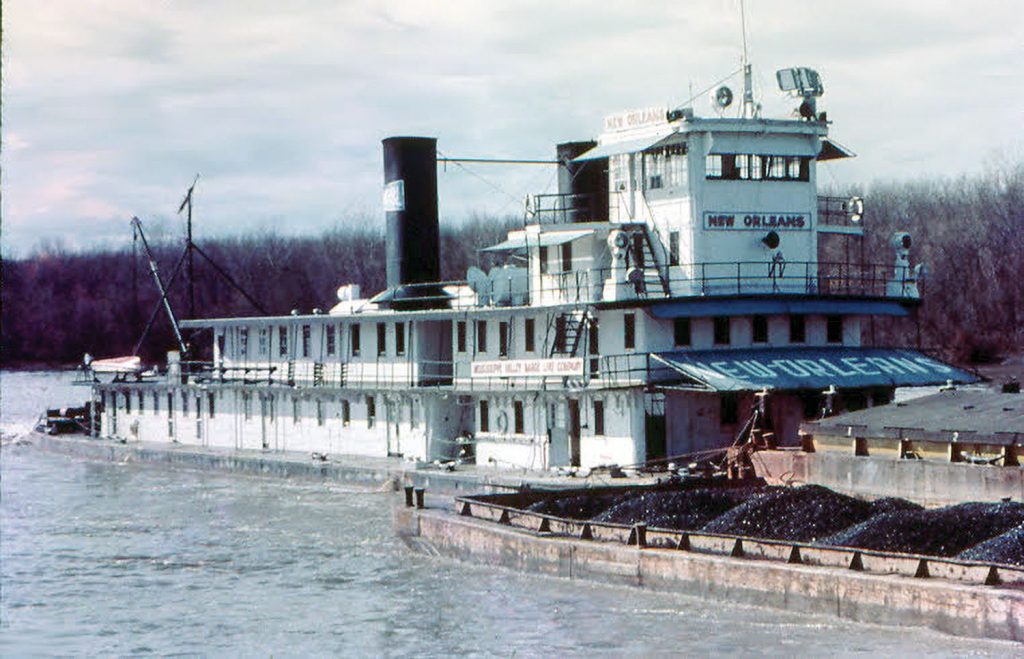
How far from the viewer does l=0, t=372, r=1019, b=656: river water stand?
25.1 metres

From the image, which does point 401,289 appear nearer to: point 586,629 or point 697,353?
point 697,353

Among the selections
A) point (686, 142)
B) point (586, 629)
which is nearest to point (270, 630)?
point (586, 629)

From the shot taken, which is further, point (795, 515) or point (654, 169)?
point (654, 169)

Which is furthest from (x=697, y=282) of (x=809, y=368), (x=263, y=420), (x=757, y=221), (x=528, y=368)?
(x=263, y=420)

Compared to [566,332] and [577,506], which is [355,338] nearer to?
[566,332]

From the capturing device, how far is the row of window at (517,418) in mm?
41219

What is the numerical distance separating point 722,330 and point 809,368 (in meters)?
2.68

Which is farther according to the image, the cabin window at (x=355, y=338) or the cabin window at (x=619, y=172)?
the cabin window at (x=355, y=338)

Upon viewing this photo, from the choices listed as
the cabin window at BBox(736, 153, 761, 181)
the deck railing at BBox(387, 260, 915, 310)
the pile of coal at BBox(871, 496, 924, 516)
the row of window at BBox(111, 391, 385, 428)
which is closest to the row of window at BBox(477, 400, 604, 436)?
the deck railing at BBox(387, 260, 915, 310)

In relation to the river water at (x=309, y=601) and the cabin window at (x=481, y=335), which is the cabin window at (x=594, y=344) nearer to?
the cabin window at (x=481, y=335)

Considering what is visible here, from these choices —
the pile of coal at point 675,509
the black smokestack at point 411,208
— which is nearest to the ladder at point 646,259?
the pile of coal at point 675,509

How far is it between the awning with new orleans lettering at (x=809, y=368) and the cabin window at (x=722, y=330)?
0.48 metres

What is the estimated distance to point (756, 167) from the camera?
4284cm

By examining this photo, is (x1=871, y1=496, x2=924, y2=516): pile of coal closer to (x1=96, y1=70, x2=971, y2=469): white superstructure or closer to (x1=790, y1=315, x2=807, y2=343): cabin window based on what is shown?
(x1=96, y1=70, x2=971, y2=469): white superstructure
